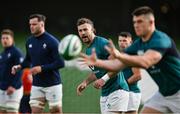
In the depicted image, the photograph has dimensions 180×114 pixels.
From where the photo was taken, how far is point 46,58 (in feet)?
35.2

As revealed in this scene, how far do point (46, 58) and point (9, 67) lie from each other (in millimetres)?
2143

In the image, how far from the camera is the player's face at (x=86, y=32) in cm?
923

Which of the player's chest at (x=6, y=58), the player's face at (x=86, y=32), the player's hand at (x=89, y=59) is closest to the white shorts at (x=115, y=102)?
the player's face at (x=86, y=32)

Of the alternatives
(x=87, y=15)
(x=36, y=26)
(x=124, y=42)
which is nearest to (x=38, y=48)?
(x=36, y=26)

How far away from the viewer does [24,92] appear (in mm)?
13500

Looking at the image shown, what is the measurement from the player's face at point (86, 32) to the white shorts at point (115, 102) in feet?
3.05

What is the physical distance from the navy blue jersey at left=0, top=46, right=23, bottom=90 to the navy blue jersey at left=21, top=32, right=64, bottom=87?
1.75 m

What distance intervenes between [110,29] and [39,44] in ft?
50.9

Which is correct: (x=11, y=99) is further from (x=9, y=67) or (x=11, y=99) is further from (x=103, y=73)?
(x=103, y=73)

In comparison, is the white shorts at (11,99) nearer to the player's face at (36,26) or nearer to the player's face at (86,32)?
the player's face at (36,26)

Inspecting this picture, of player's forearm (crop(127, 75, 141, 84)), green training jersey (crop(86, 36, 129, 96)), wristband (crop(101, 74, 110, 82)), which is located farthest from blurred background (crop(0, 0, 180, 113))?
wristband (crop(101, 74, 110, 82))

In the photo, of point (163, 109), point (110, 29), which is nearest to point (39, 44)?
point (163, 109)

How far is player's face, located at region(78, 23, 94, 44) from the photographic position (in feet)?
30.3

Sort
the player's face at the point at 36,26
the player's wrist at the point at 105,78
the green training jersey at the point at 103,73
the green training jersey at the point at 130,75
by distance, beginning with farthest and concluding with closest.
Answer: the player's face at the point at 36,26, the green training jersey at the point at 130,75, the green training jersey at the point at 103,73, the player's wrist at the point at 105,78
